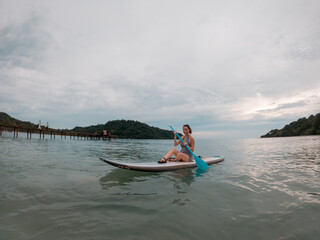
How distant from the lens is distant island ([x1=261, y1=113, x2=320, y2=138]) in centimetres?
9218

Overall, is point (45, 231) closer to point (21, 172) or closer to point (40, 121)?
point (21, 172)

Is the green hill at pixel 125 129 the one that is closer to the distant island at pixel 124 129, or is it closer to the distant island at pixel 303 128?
the distant island at pixel 124 129

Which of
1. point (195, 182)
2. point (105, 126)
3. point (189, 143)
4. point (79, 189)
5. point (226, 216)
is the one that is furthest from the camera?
point (105, 126)

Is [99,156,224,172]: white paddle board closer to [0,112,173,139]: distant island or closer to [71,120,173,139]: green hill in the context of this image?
[0,112,173,139]: distant island

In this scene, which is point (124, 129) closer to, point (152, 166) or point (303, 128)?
point (152, 166)

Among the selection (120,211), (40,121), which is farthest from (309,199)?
(40,121)

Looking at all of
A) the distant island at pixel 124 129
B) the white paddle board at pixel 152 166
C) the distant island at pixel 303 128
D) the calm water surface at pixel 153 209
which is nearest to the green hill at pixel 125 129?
the distant island at pixel 124 129

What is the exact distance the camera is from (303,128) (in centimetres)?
10206

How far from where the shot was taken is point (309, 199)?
152 inches

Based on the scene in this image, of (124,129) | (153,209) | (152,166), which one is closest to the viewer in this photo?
(153,209)

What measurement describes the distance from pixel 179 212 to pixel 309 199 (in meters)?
3.22

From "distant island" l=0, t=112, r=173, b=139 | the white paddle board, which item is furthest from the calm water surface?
"distant island" l=0, t=112, r=173, b=139

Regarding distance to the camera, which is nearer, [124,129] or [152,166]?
[152,166]

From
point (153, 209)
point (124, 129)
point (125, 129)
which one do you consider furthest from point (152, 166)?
point (124, 129)
